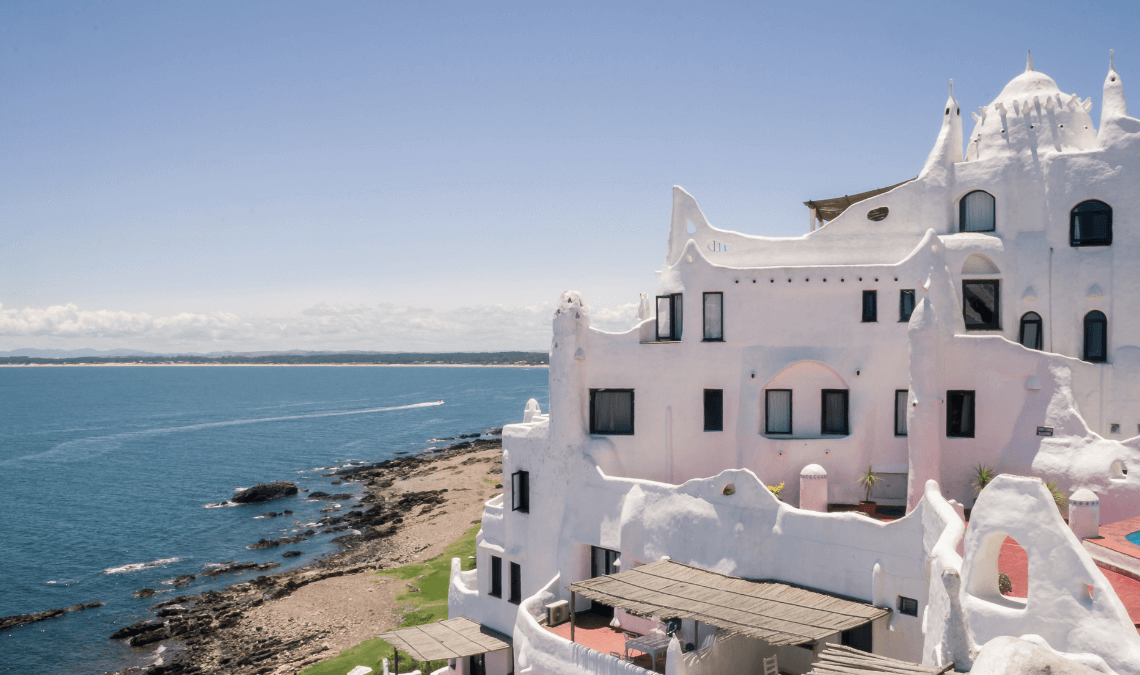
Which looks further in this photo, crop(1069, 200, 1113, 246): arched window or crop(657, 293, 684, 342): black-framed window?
crop(657, 293, 684, 342): black-framed window

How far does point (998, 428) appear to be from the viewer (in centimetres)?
2400

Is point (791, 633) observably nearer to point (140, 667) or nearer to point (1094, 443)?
point (1094, 443)

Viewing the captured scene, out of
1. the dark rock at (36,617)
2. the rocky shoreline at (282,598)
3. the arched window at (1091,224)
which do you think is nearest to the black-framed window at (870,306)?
the arched window at (1091,224)

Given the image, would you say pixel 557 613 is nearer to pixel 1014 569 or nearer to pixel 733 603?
pixel 733 603

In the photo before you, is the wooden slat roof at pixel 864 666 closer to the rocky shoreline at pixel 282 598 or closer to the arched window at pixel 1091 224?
the arched window at pixel 1091 224

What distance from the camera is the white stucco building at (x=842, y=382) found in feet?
71.3

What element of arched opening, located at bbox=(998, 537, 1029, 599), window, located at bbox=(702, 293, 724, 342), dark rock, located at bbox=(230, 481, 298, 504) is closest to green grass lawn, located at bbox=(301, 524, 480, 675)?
window, located at bbox=(702, 293, 724, 342)

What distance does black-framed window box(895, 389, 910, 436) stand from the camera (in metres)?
25.0

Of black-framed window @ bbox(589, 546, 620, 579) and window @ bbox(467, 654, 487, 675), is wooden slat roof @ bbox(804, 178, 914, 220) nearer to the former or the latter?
black-framed window @ bbox(589, 546, 620, 579)

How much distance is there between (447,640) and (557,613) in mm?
5468

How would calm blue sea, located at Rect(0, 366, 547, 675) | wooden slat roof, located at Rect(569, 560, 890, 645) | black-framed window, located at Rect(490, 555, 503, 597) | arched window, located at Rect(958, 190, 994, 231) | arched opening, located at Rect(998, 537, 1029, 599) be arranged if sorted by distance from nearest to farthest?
1. arched opening, located at Rect(998, 537, 1029, 599)
2. wooden slat roof, located at Rect(569, 560, 890, 645)
3. arched window, located at Rect(958, 190, 994, 231)
4. black-framed window, located at Rect(490, 555, 503, 597)
5. calm blue sea, located at Rect(0, 366, 547, 675)

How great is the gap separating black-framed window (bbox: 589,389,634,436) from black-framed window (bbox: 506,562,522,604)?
6043 mm

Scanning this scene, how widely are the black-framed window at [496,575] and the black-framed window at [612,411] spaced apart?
6601 millimetres

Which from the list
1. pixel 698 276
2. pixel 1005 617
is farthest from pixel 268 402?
pixel 1005 617
